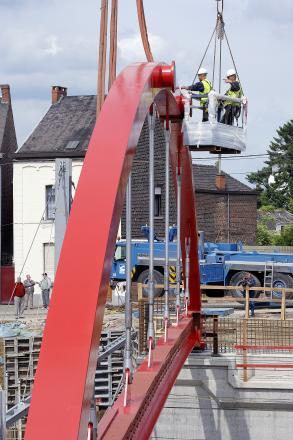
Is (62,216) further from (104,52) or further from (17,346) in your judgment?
(17,346)

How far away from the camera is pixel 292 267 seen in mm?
30047

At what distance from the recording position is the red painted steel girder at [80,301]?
442cm

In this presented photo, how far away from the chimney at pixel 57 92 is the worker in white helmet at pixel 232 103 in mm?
30530

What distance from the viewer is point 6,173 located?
150 ft

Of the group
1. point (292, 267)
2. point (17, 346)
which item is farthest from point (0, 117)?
point (17, 346)

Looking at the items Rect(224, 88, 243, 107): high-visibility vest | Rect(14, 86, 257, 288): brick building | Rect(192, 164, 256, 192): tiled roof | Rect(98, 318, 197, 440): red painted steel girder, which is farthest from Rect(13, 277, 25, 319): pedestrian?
Rect(98, 318, 197, 440): red painted steel girder

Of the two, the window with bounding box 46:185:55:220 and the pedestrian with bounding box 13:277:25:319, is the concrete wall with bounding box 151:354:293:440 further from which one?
the window with bounding box 46:185:55:220

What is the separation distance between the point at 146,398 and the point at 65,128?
121ft

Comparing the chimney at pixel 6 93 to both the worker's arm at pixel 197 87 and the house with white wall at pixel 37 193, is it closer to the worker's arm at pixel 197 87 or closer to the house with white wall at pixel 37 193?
the house with white wall at pixel 37 193

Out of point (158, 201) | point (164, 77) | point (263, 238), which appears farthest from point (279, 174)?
point (164, 77)

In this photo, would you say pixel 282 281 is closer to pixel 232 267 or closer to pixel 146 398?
pixel 232 267

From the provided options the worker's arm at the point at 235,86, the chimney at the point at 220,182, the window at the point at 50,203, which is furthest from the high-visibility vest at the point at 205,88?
the chimney at the point at 220,182

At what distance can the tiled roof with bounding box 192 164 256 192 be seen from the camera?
5000 centimetres

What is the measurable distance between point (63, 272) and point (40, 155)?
121 ft
